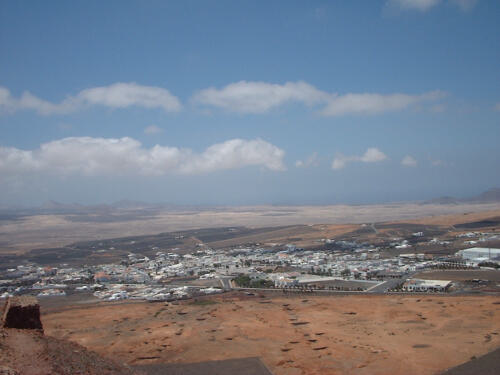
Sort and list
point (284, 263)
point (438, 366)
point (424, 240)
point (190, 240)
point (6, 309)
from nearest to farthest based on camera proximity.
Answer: point (6, 309)
point (438, 366)
point (284, 263)
point (424, 240)
point (190, 240)

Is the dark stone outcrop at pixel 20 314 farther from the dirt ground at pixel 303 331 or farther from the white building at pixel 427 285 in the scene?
the white building at pixel 427 285

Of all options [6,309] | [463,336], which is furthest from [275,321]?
[6,309]

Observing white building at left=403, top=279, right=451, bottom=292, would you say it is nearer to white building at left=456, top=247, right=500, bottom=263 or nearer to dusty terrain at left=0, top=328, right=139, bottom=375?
white building at left=456, top=247, right=500, bottom=263

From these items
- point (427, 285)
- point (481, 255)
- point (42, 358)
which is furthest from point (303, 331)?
point (481, 255)

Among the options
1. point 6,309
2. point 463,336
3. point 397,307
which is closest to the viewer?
point 6,309

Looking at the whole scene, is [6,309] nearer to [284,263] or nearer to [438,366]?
[438,366]

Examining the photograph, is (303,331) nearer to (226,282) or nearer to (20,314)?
(20,314)

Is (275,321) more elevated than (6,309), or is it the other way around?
(6,309)
